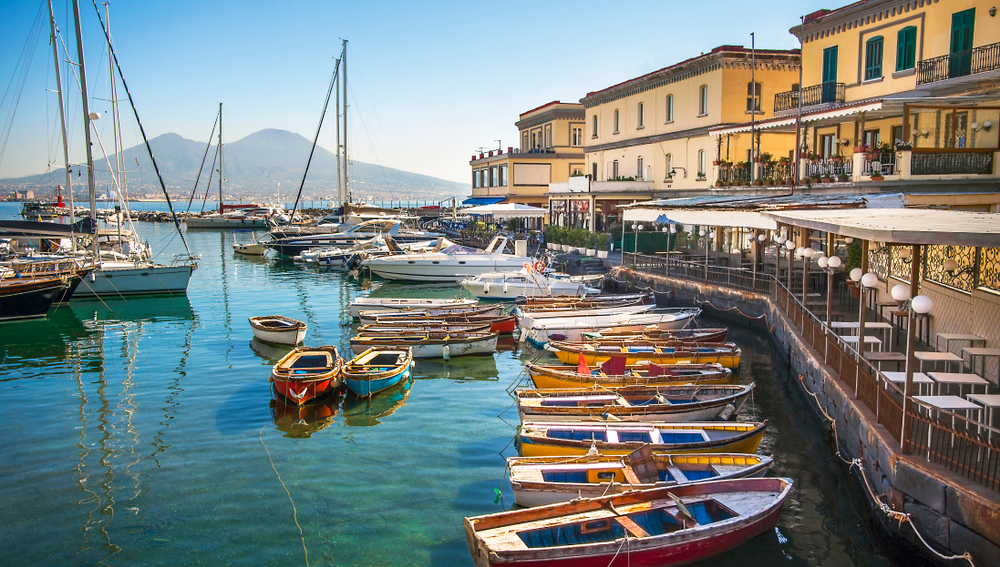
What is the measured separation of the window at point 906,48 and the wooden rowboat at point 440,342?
1881 centimetres

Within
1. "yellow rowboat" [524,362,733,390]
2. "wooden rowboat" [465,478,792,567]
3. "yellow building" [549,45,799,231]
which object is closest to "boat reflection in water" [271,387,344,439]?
"yellow rowboat" [524,362,733,390]

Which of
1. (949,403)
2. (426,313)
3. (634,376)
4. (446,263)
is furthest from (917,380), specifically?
(446,263)

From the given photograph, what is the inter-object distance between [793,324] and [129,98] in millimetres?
35826

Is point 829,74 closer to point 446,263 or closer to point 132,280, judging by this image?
point 446,263

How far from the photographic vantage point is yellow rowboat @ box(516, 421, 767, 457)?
12172mm

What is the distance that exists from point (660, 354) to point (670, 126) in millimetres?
26321

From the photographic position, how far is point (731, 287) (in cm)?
2670

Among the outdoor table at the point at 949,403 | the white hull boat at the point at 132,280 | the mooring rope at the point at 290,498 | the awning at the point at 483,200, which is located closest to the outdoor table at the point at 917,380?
the outdoor table at the point at 949,403

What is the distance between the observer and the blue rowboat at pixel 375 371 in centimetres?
1769

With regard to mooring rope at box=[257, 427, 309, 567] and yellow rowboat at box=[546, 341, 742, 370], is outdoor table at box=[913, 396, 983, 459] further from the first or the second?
mooring rope at box=[257, 427, 309, 567]

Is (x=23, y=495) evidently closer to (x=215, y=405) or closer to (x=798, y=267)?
(x=215, y=405)

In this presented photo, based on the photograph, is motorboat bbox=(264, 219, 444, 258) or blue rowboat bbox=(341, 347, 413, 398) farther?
motorboat bbox=(264, 219, 444, 258)

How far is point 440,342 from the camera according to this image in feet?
72.4

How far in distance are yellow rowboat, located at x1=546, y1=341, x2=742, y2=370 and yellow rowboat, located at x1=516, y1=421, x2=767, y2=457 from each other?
569 cm
